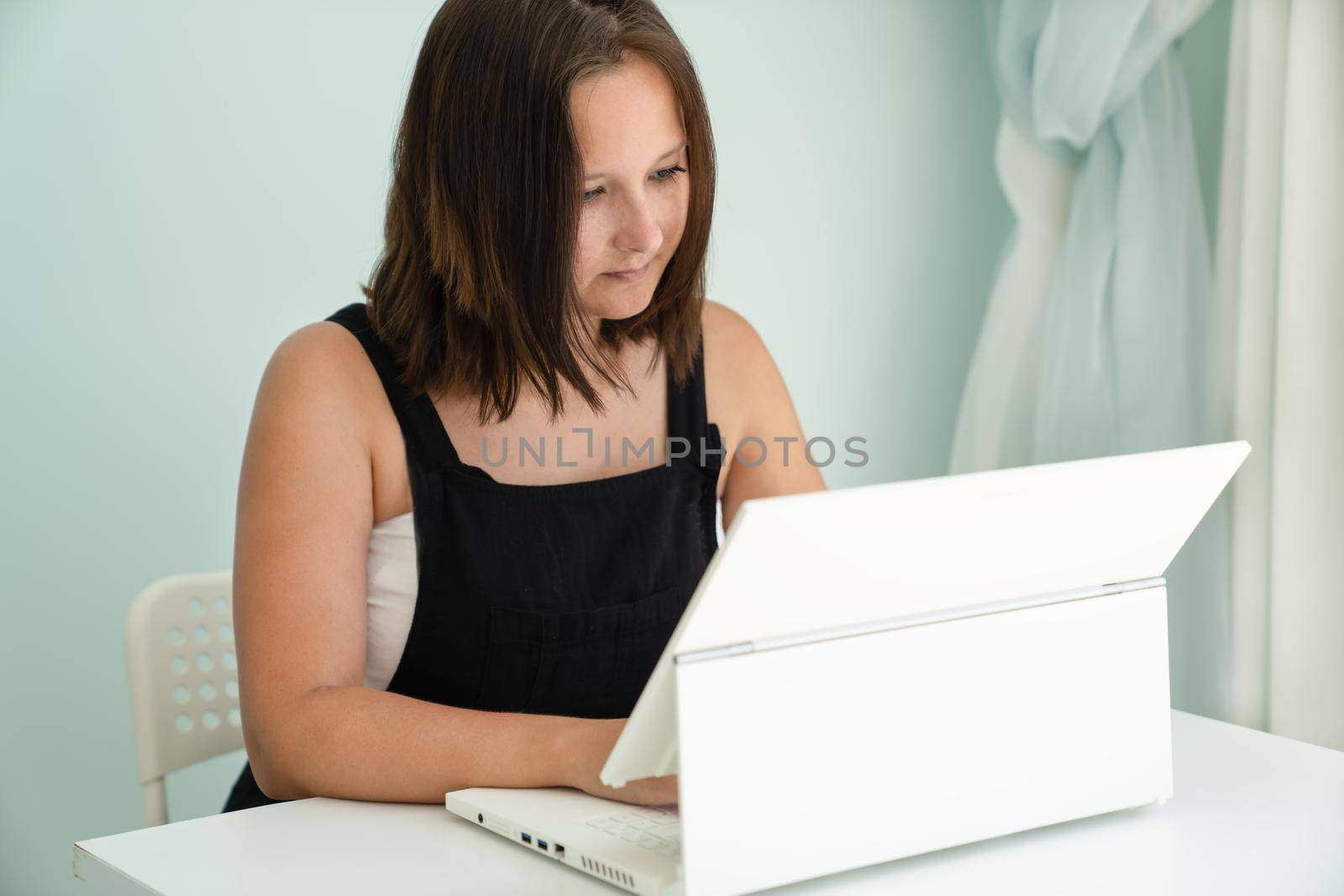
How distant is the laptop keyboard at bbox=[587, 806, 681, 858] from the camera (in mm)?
806

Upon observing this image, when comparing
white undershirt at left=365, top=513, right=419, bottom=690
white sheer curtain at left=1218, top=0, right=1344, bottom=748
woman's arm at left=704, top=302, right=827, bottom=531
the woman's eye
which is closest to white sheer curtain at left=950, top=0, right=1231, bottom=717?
white sheer curtain at left=1218, top=0, right=1344, bottom=748

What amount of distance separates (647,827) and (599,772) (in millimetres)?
70

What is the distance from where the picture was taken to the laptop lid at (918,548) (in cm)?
70

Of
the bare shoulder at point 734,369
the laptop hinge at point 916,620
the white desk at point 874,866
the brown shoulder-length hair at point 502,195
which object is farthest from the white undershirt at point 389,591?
the laptop hinge at point 916,620

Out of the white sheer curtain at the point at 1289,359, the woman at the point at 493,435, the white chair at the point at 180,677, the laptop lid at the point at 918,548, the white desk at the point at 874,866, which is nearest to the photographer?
the laptop lid at the point at 918,548

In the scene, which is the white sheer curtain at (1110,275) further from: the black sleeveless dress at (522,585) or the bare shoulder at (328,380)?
the bare shoulder at (328,380)

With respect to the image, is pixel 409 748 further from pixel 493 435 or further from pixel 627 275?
pixel 627 275

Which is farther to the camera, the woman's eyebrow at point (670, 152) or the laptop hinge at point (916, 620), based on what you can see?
the woman's eyebrow at point (670, 152)

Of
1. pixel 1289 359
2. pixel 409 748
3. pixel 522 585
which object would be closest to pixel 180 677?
pixel 522 585

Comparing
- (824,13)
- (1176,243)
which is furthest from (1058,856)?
(824,13)

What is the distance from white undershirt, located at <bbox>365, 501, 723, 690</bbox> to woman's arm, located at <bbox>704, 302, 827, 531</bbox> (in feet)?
1.24

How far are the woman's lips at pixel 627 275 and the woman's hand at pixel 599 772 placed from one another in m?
0.44

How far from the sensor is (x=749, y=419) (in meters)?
1.44

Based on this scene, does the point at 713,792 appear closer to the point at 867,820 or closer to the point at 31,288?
the point at 867,820
